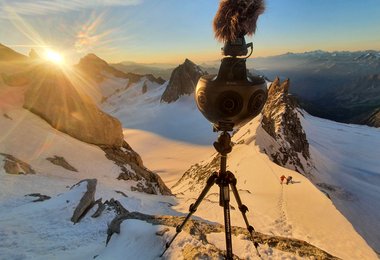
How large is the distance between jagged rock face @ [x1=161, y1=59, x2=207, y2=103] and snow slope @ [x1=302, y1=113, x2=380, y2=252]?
1836 inches

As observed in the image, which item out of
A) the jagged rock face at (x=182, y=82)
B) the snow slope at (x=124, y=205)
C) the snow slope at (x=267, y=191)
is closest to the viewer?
the snow slope at (x=124, y=205)

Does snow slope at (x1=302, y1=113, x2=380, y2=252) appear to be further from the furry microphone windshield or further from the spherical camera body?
the furry microphone windshield

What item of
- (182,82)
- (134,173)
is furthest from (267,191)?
(182,82)

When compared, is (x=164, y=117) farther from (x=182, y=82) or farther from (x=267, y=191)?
(x=267, y=191)

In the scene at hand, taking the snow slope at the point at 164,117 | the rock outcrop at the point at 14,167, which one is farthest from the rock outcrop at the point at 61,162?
the snow slope at the point at 164,117

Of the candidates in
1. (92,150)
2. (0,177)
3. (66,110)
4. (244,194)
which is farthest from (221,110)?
(66,110)

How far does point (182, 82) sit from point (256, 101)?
109m

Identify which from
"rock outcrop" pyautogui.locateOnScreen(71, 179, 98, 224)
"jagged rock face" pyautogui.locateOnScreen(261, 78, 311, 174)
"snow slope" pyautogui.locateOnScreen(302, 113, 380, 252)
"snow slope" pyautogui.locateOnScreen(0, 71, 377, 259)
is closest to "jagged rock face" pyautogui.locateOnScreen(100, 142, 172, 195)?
"snow slope" pyautogui.locateOnScreen(0, 71, 377, 259)

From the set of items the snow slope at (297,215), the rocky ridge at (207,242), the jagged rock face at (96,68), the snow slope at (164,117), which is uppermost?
the jagged rock face at (96,68)

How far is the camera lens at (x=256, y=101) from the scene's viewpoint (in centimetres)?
334

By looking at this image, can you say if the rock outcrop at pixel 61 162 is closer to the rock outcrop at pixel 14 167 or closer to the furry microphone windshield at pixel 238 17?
the rock outcrop at pixel 14 167

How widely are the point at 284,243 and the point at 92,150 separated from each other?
82.9 ft

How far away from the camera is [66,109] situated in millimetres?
30453

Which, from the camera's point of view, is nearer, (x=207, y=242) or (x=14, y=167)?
(x=207, y=242)
